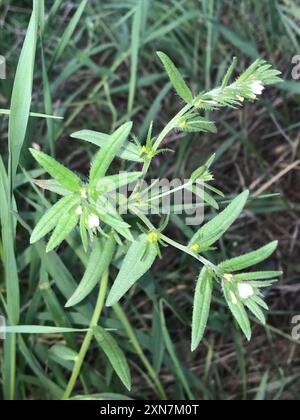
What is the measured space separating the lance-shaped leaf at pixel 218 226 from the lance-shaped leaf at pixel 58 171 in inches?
9.4

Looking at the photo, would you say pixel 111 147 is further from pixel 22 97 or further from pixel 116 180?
pixel 22 97

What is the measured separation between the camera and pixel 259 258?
112 cm

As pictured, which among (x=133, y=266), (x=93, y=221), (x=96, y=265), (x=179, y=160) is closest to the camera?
(x=93, y=221)

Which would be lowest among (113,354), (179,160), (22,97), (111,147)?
(113,354)

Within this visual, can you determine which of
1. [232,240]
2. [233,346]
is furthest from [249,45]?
[233,346]

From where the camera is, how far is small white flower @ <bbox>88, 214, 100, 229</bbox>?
0.99m

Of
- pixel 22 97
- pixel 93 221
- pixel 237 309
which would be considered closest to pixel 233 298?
pixel 237 309

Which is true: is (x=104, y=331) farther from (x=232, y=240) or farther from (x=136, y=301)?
(x=232, y=240)

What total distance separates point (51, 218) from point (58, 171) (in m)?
0.08

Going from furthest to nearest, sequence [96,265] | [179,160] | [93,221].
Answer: [179,160], [96,265], [93,221]

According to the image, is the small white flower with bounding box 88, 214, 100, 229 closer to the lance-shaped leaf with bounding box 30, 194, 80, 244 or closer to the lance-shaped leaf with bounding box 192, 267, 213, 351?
the lance-shaped leaf with bounding box 30, 194, 80, 244

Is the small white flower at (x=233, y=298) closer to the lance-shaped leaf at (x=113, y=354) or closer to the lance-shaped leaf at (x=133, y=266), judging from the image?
the lance-shaped leaf at (x=133, y=266)

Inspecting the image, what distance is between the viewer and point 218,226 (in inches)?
44.6

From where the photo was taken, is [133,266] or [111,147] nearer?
[111,147]
